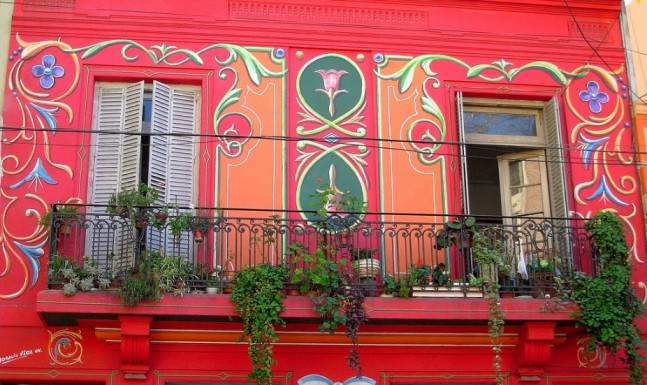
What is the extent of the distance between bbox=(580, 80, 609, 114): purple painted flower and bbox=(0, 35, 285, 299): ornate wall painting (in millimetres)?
3843

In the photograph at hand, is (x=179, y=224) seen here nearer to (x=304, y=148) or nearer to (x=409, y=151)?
(x=304, y=148)

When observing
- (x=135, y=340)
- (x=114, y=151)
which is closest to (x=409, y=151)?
(x=114, y=151)

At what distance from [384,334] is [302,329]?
0.91m

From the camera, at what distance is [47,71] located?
11.9m

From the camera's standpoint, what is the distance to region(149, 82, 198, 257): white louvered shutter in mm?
11734

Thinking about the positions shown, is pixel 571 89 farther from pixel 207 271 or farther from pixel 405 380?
pixel 207 271

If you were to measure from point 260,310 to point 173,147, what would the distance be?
2.61 m

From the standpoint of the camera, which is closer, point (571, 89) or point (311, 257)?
point (311, 257)

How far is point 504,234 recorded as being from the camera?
1165 centimetres

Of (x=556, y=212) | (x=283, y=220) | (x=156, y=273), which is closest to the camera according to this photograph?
(x=156, y=273)

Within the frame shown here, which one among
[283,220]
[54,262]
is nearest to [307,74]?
[283,220]

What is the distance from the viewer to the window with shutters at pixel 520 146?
41.1ft

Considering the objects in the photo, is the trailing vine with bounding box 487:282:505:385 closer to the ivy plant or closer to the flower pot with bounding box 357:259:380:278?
the ivy plant

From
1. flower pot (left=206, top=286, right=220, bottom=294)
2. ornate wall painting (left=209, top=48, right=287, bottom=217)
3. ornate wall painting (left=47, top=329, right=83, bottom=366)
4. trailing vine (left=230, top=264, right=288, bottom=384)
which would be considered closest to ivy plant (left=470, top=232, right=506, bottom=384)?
trailing vine (left=230, top=264, right=288, bottom=384)
